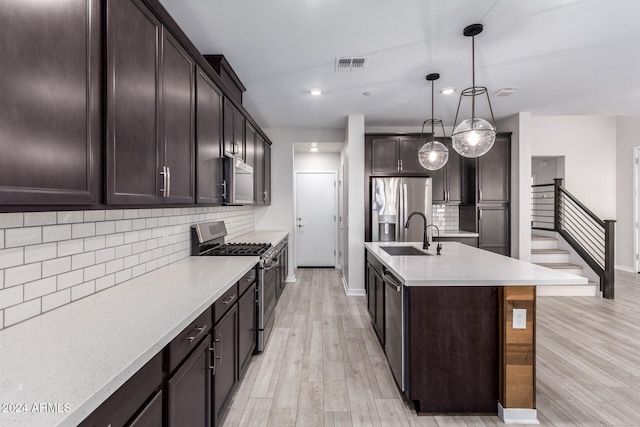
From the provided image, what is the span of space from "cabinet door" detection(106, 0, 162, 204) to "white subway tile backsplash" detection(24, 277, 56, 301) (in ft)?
1.51

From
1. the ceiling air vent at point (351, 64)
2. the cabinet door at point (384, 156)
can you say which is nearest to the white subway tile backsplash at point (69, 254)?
the ceiling air vent at point (351, 64)

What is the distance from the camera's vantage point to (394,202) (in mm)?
4738

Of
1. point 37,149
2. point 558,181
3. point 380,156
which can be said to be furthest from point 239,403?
point 558,181

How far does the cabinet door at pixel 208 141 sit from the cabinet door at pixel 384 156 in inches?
111

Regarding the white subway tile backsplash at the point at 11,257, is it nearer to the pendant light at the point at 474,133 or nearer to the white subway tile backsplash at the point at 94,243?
the white subway tile backsplash at the point at 94,243

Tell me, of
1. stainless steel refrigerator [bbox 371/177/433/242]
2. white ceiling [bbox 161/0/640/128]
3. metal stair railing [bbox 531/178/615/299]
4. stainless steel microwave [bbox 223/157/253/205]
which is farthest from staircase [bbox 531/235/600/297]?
stainless steel microwave [bbox 223/157/253/205]

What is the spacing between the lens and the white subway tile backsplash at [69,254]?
3.85 ft

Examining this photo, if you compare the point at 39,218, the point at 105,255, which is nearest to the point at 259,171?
the point at 105,255

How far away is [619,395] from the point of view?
7.22ft

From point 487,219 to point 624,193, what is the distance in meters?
3.55

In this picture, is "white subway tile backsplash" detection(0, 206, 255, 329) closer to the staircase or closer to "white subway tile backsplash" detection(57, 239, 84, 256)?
"white subway tile backsplash" detection(57, 239, 84, 256)

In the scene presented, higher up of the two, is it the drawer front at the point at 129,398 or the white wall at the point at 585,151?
the white wall at the point at 585,151

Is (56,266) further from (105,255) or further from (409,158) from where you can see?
(409,158)

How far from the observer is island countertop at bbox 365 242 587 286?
1882 millimetres
